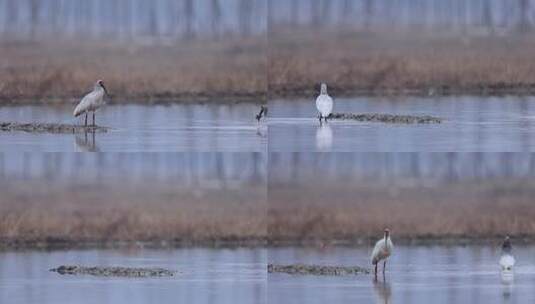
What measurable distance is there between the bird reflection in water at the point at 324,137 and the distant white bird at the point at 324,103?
6 cm

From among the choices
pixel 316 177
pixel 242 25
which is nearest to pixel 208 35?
pixel 242 25

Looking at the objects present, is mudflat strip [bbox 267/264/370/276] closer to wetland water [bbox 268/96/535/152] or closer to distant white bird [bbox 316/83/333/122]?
wetland water [bbox 268/96/535/152]

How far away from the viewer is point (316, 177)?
38.7ft

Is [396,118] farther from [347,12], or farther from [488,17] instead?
[488,17]

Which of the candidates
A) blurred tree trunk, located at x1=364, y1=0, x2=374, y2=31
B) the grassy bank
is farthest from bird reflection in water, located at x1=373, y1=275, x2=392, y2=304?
blurred tree trunk, located at x1=364, y1=0, x2=374, y2=31

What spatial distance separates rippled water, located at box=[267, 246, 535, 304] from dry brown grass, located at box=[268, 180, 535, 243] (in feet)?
0.31

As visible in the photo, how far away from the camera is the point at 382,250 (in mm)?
11797

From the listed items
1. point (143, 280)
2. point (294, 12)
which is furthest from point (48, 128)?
point (294, 12)

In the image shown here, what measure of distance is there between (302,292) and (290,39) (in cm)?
136

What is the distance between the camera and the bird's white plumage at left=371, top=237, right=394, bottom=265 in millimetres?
11797

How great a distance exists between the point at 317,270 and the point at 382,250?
0.38 meters

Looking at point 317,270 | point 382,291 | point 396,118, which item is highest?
point 396,118

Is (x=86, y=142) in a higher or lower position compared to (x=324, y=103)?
lower

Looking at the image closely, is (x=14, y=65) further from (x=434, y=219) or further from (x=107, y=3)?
(x=434, y=219)
